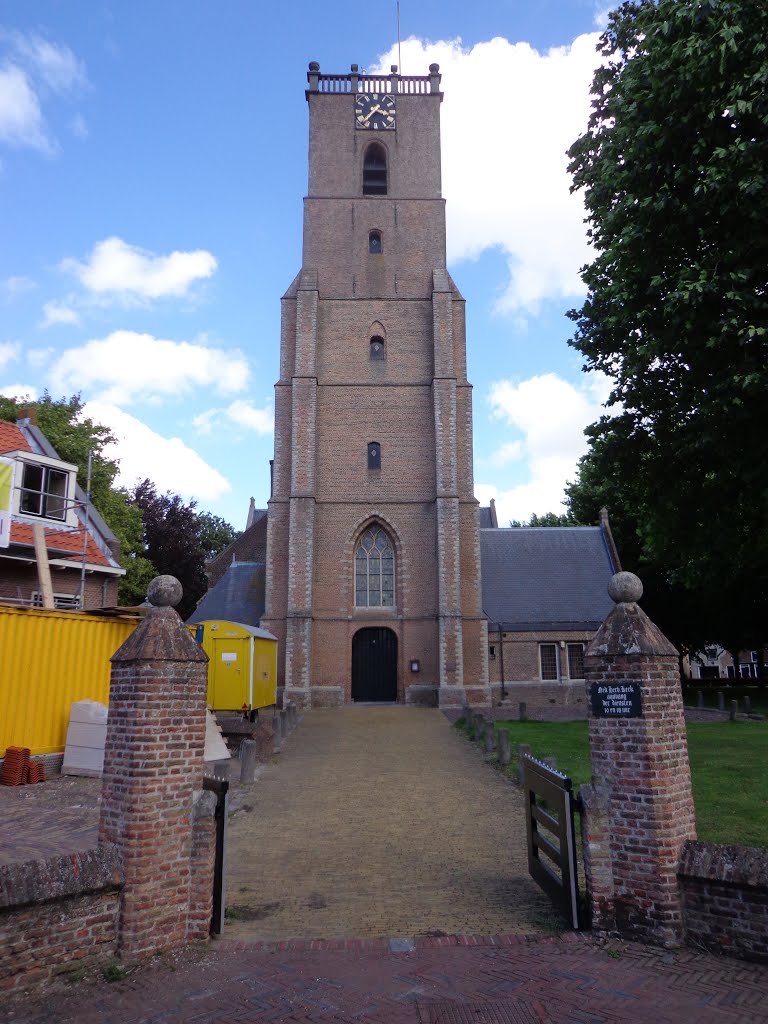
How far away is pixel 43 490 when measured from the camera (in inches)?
703

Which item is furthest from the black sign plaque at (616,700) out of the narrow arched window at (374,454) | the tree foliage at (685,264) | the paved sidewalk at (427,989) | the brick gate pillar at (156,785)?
the narrow arched window at (374,454)

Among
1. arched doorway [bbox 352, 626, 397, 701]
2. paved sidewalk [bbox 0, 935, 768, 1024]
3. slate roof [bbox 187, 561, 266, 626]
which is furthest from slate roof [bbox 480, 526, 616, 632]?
paved sidewalk [bbox 0, 935, 768, 1024]

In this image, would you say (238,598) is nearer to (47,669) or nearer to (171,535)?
(171,535)

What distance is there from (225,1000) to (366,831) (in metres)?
4.66

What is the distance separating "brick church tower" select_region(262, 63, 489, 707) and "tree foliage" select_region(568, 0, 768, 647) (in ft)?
42.3

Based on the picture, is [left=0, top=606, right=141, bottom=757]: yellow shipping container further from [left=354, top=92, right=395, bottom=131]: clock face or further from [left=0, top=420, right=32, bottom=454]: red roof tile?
[left=354, top=92, right=395, bottom=131]: clock face

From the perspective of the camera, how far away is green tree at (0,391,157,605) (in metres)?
31.2

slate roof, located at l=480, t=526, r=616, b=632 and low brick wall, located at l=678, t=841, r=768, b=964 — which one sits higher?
slate roof, located at l=480, t=526, r=616, b=632

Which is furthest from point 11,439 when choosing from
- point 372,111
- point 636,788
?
point 372,111

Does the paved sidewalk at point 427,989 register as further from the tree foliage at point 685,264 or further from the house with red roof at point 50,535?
the house with red roof at point 50,535

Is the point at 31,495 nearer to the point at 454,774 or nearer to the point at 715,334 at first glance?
the point at 454,774

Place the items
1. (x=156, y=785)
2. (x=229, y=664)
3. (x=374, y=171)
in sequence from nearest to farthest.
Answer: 1. (x=156, y=785)
2. (x=229, y=664)
3. (x=374, y=171)

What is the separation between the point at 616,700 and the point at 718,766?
8.93m

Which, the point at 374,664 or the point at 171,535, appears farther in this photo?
the point at 171,535
